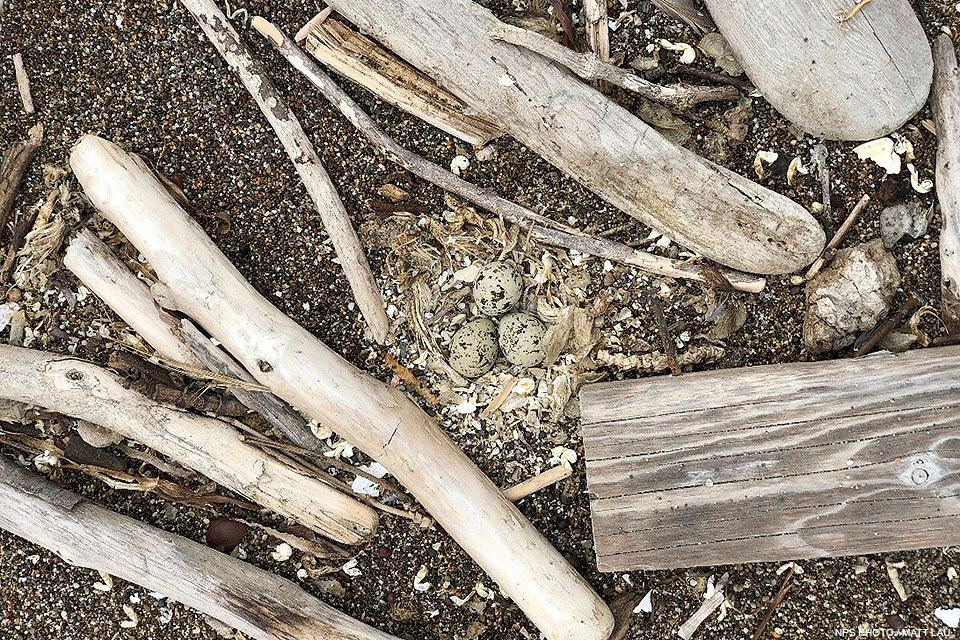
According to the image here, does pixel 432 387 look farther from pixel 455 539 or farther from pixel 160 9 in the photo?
pixel 160 9

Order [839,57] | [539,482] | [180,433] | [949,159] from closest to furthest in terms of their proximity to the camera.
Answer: [839,57]
[949,159]
[180,433]
[539,482]

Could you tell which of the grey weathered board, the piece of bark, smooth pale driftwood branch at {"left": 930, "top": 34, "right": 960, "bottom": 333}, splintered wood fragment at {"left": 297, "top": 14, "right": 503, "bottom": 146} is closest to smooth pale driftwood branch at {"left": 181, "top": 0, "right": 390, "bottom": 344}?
splintered wood fragment at {"left": 297, "top": 14, "right": 503, "bottom": 146}

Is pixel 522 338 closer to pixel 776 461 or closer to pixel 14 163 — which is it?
pixel 776 461

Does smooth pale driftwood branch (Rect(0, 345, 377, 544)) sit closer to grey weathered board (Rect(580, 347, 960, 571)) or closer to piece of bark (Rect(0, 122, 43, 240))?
piece of bark (Rect(0, 122, 43, 240))

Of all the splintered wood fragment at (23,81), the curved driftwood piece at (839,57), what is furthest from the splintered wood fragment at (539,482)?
the splintered wood fragment at (23,81)

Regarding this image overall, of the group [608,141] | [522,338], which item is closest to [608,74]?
[608,141]

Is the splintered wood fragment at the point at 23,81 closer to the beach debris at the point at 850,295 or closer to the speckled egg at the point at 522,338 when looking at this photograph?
the speckled egg at the point at 522,338

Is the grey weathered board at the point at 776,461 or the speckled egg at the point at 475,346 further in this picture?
the speckled egg at the point at 475,346
